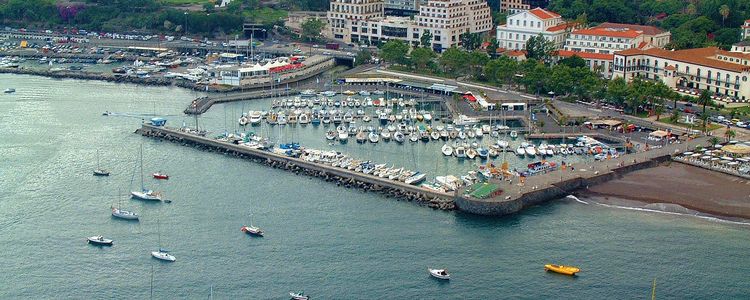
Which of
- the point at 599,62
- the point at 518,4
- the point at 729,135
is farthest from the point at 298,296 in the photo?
the point at 518,4

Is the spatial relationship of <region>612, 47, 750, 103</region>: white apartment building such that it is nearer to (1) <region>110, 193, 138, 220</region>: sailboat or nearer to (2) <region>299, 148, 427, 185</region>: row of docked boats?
(2) <region>299, 148, 427, 185</region>: row of docked boats

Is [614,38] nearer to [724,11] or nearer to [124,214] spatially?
[724,11]

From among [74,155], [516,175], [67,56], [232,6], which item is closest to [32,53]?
[67,56]

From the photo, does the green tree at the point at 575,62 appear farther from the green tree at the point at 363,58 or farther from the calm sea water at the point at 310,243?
the calm sea water at the point at 310,243

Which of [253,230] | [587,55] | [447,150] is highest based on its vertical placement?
[587,55]

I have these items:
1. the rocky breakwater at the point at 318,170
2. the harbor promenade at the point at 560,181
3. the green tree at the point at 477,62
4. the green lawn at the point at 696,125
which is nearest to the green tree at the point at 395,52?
the green tree at the point at 477,62

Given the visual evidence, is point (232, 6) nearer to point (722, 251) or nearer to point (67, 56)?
point (67, 56)
